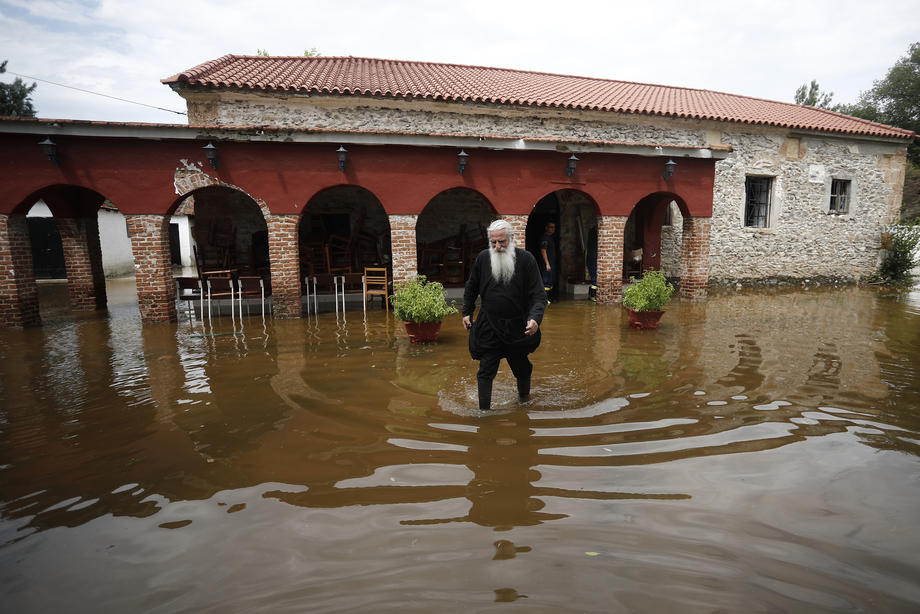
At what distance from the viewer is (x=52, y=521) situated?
2.69 meters

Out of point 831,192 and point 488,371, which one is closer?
point 488,371

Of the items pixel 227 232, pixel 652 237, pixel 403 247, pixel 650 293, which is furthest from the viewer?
pixel 652 237

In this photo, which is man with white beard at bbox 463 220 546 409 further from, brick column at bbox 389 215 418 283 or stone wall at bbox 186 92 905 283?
stone wall at bbox 186 92 905 283

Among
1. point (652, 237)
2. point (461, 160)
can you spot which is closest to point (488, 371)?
point (461, 160)

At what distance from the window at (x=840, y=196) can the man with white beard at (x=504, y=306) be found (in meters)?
16.6

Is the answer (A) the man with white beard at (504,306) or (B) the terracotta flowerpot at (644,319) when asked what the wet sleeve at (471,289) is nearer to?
(A) the man with white beard at (504,306)

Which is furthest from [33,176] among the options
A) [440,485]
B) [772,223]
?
[772,223]

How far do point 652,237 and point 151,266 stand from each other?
40.2 feet

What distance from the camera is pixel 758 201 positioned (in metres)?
15.1

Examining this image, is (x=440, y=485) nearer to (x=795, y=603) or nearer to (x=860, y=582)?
(x=795, y=603)

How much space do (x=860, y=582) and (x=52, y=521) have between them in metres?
4.22

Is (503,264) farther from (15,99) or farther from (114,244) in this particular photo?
(15,99)

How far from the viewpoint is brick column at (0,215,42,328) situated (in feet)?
27.6

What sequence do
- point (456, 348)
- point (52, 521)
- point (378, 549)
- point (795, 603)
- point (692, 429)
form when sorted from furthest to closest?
1. point (456, 348)
2. point (692, 429)
3. point (52, 521)
4. point (378, 549)
5. point (795, 603)
